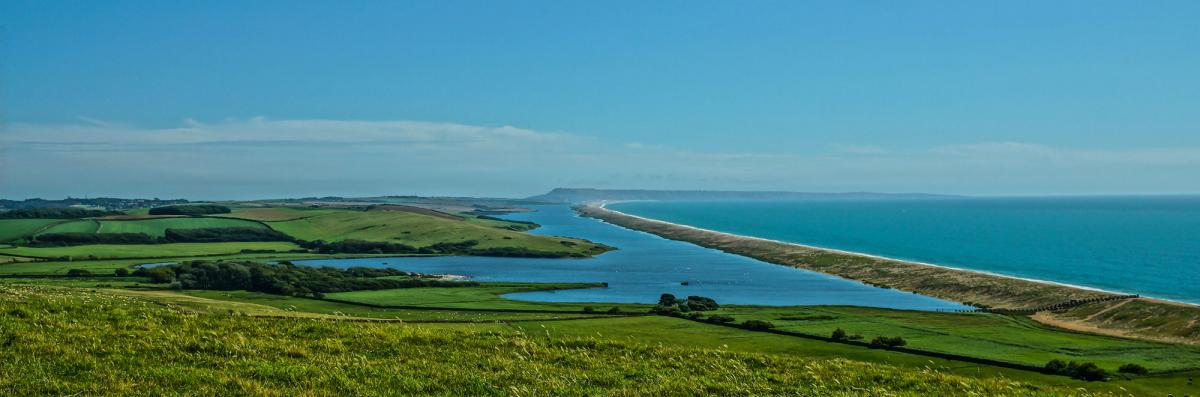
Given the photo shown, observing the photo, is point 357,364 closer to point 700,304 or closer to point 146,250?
point 700,304

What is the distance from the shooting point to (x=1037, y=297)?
10169 cm

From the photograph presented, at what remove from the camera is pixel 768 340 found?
67000 mm

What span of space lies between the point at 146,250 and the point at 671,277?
107 meters

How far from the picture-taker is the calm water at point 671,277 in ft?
352

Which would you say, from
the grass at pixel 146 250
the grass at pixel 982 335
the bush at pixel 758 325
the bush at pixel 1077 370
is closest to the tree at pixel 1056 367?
the bush at pixel 1077 370

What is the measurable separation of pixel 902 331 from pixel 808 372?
5817 centimetres

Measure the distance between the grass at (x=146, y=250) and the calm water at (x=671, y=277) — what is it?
25.9 metres

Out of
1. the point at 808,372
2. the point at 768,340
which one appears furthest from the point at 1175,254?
the point at 808,372

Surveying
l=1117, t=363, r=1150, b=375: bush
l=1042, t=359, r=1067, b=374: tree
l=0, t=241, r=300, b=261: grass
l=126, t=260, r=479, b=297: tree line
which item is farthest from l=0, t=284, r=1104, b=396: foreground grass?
l=0, t=241, r=300, b=261: grass

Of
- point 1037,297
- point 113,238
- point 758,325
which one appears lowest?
point 1037,297

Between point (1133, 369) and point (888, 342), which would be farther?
point (888, 342)

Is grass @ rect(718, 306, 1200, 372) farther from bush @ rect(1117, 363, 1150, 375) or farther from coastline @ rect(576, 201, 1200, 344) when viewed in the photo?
coastline @ rect(576, 201, 1200, 344)

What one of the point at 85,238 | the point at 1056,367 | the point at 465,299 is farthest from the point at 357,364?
the point at 85,238

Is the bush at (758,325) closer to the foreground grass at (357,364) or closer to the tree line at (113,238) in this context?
the foreground grass at (357,364)
